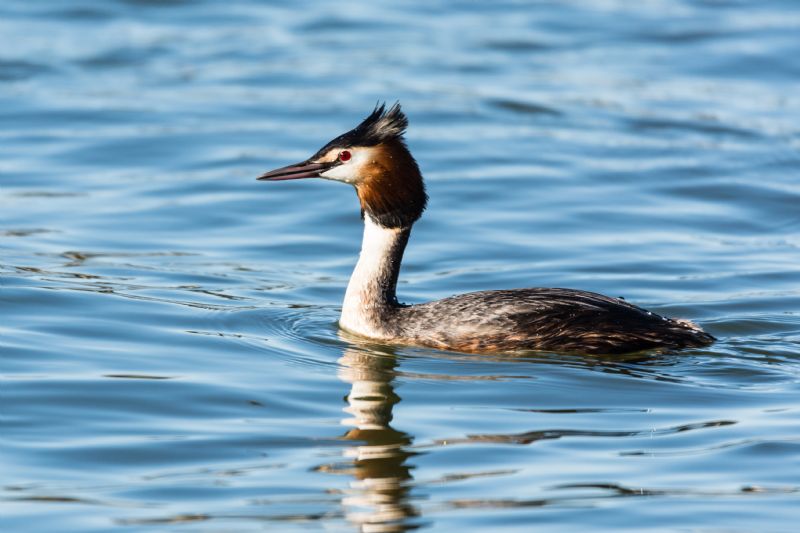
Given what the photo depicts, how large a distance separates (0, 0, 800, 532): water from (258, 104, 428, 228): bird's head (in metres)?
0.95

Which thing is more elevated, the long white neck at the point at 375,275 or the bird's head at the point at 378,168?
the bird's head at the point at 378,168

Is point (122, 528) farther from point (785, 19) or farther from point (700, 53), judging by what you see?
point (785, 19)

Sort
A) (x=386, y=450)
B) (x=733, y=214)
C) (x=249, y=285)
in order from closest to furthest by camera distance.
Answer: (x=386, y=450) < (x=249, y=285) < (x=733, y=214)

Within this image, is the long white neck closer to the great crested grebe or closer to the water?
the great crested grebe

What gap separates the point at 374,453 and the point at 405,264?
514 centimetres

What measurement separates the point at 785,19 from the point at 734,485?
17.9 m

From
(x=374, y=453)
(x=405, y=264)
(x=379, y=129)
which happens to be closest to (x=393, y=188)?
(x=379, y=129)

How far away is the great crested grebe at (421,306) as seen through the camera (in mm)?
9336

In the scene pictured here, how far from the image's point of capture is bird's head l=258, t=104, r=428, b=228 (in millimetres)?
9867

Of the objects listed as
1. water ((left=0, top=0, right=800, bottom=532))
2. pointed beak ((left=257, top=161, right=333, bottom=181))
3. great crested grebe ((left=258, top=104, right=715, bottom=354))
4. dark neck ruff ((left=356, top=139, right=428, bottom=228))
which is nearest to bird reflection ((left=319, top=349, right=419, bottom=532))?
water ((left=0, top=0, right=800, bottom=532))

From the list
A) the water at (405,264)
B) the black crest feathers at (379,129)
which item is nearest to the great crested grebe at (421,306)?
the black crest feathers at (379,129)

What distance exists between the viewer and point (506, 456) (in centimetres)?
739

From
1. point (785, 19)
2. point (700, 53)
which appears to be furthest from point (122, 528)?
point (785, 19)

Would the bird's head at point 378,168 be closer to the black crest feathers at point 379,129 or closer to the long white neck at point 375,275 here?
the black crest feathers at point 379,129
